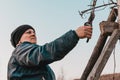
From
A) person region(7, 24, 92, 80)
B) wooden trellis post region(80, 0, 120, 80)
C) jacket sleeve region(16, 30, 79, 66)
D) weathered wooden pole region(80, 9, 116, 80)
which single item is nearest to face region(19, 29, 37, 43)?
person region(7, 24, 92, 80)

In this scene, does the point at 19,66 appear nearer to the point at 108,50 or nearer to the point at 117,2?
the point at 108,50

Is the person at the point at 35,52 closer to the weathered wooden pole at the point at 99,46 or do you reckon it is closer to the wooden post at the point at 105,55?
the wooden post at the point at 105,55

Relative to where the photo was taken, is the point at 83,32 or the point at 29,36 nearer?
the point at 83,32

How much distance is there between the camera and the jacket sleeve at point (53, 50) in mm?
2758

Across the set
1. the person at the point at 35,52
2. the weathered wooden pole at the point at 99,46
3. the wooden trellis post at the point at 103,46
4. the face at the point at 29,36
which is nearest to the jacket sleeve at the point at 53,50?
the person at the point at 35,52

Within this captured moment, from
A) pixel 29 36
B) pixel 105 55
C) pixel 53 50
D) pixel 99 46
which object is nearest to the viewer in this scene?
pixel 53 50

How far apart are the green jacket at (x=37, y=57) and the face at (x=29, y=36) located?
70mm

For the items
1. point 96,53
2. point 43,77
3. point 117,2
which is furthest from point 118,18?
point 43,77

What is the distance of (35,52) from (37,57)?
4 centimetres

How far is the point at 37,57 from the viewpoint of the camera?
9.16 feet

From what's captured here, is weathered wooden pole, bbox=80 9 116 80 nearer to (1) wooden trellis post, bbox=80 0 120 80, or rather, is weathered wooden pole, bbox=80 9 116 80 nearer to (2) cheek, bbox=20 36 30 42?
(1) wooden trellis post, bbox=80 0 120 80

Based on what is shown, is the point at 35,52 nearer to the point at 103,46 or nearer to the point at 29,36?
the point at 29,36

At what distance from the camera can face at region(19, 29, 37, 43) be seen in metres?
3.09

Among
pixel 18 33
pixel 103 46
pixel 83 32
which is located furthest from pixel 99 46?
pixel 83 32
